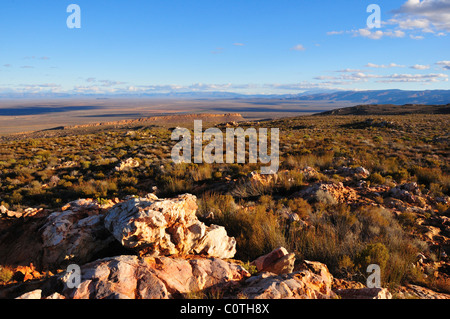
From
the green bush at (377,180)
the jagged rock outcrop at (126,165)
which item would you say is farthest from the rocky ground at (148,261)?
the jagged rock outcrop at (126,165)

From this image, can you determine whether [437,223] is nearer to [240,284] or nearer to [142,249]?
[240,284]

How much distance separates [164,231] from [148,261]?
749 millimetres

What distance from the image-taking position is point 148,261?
3.42 m

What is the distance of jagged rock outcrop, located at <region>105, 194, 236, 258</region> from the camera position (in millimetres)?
3928

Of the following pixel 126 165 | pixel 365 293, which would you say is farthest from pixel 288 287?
pixel 126 165

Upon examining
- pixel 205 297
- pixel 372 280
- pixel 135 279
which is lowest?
pixel 372 280

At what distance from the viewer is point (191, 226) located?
14.6 ft

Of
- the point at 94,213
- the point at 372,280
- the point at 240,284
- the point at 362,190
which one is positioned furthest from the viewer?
the point at 362,190

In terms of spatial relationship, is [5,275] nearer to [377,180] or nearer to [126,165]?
[126,165]

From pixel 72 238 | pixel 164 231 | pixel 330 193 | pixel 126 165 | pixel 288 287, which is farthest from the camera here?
pixel 126 165

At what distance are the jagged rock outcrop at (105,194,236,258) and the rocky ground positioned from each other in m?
0.02

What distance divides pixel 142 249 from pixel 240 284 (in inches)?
72.9
